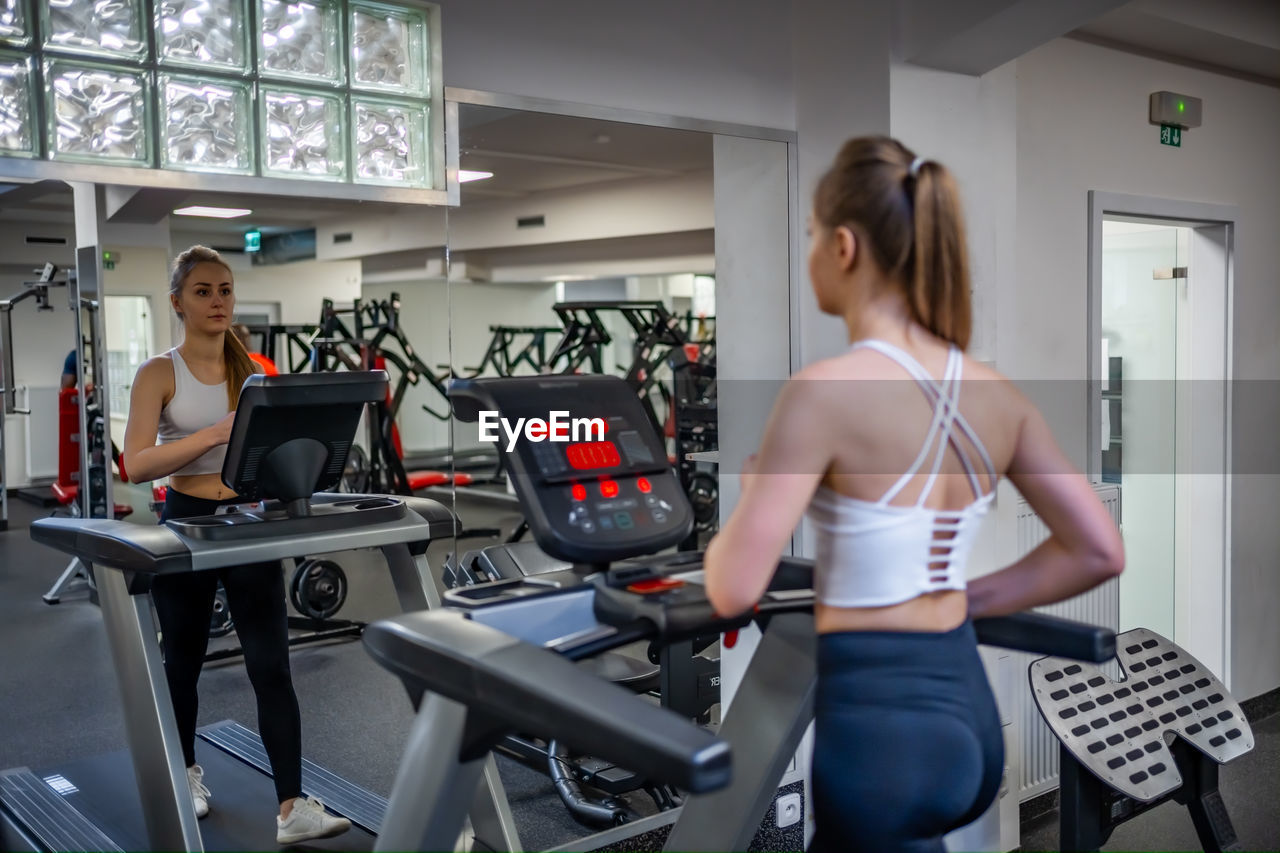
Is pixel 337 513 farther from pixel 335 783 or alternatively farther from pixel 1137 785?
pixel 1137 785

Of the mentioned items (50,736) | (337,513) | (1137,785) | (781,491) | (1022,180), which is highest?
(1022,180)

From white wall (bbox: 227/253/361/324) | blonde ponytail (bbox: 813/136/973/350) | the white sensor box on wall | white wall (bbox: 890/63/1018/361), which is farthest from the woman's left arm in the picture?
the white sensor box on wall

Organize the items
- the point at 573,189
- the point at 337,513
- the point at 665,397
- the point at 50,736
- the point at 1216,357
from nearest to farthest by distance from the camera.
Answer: the point at 337,513
the point at 573,189
the point at 50,736
the point at 1216,357
the point at 665,397

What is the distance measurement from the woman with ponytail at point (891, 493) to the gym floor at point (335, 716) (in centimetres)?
171

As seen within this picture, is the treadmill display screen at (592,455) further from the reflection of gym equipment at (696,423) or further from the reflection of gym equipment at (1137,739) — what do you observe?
the reflection of gym equipment at (696,423)

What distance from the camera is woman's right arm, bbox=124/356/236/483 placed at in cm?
253

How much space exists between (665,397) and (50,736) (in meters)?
3.88

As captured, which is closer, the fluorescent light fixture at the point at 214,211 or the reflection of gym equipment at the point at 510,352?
the fluorescent light fixture at the point at 214,211

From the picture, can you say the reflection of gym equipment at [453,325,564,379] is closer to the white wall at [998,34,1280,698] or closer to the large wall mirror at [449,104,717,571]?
the large wall mirror at [449,104,717,571]

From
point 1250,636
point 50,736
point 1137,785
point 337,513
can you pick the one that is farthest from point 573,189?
point 1250,636

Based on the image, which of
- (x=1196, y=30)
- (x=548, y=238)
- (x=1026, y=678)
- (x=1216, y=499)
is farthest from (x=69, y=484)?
(x=1196, y=30)

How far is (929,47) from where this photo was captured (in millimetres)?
2729

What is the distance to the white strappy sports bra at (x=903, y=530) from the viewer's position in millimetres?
1304

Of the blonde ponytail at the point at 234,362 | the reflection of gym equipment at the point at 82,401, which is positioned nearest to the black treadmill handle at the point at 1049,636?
the blonde ponytail at the point at 234,362
